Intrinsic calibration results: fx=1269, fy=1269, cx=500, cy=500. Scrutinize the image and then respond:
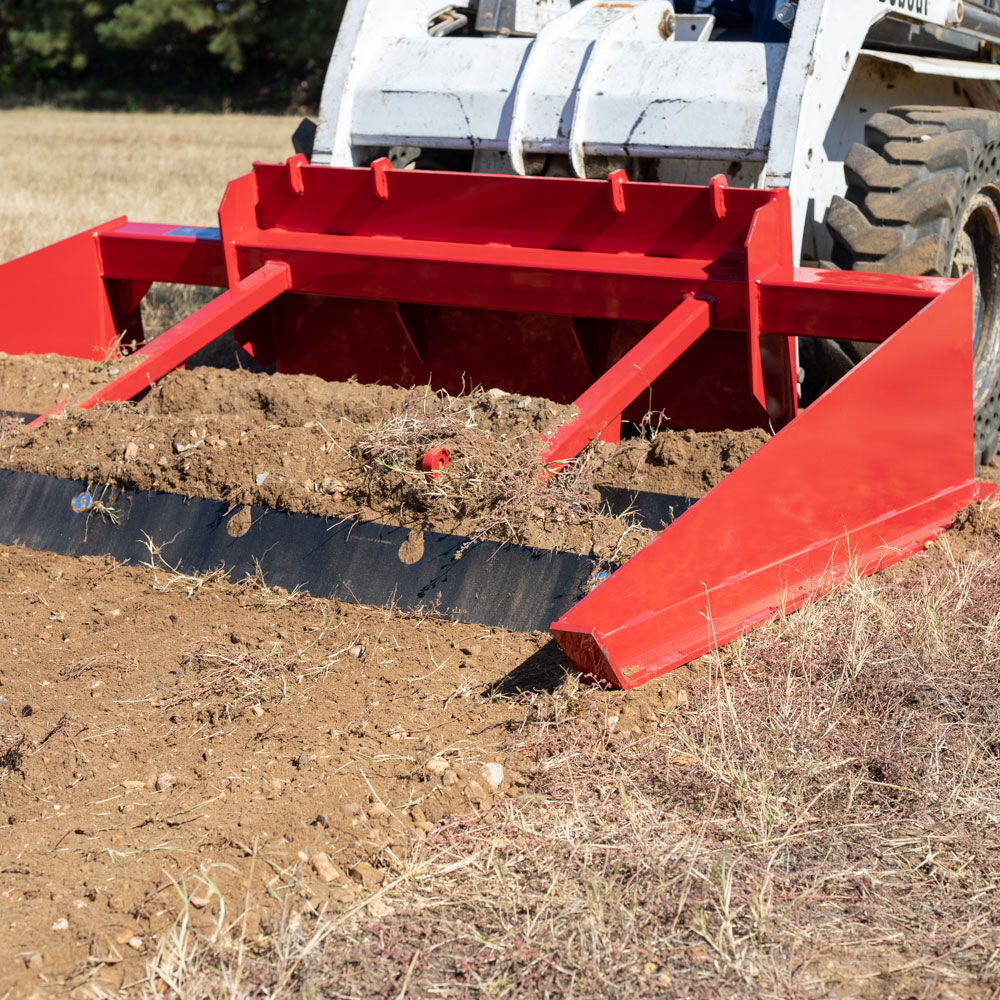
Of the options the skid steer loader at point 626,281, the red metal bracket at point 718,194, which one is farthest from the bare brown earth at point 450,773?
the red metal bracket at point 718,194

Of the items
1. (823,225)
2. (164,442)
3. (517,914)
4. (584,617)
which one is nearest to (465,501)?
(584,617)

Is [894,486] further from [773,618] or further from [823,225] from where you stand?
[823,225]

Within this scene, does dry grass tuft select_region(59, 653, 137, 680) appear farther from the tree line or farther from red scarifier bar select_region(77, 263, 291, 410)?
the tree line

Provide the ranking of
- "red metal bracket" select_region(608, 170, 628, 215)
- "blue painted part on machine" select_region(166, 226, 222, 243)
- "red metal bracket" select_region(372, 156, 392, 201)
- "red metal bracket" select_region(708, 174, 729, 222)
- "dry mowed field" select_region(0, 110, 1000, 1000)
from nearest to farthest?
"dry mowed field" select_region(0, 110, 1000, 1000), "red metal bracket" select_region(708, 174, 729, 222), "red metal bracket" select_region(608, 170, 628, 215), "red metal bracket" select_region(372, 156, 392, 201), "blue painted part on machine" select_region(166, 226, 222, 243)

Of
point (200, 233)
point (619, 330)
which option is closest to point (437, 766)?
point (619, 330)

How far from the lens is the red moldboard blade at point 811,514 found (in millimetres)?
2939

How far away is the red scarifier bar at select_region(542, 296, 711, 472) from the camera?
3447 mm

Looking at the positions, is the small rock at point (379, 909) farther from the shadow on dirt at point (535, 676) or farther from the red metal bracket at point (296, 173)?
the red metal bracket at point (296, 173)

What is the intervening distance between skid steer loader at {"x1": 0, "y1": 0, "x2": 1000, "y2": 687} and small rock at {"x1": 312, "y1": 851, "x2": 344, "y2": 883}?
73cm

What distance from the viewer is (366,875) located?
2.39 metres

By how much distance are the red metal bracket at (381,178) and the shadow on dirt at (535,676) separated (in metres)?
1.92

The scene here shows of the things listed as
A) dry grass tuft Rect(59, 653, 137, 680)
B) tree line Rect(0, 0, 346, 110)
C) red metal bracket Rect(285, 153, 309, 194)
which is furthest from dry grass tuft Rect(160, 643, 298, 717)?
tree line Rect(0, 0, 346, 110)

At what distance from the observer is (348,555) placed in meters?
3.51

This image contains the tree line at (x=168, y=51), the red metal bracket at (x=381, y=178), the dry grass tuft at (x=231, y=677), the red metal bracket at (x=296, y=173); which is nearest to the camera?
the dry grass tuft at (x=231, y=677)
